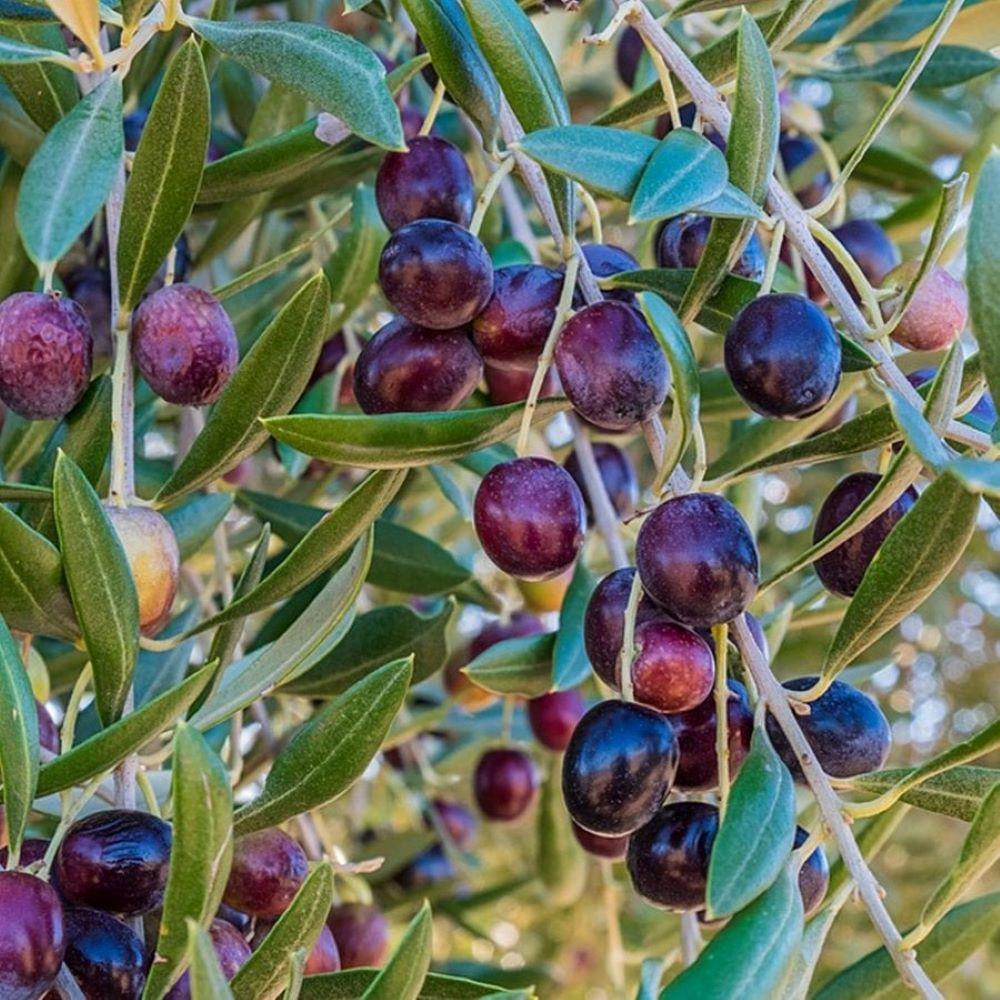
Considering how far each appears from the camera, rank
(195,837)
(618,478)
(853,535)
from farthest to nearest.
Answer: (618,478) < (853,535) < (195,837)

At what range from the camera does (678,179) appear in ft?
2.77

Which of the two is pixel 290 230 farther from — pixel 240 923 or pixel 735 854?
pixel 735 854

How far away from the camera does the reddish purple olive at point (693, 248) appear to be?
1.05m

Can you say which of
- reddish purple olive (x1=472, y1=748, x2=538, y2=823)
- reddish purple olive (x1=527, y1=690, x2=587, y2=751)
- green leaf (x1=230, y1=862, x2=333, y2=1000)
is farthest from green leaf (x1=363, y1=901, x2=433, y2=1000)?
reddish purple olive (x1=472, y1=748, x2=538, y2=823)

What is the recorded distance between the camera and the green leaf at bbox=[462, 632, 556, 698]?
4.04 ft

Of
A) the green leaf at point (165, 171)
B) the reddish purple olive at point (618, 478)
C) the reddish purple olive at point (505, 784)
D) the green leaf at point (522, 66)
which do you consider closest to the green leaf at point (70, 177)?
the green leaf at point (165, 171)

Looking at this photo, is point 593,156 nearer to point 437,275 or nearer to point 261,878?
point 437,275

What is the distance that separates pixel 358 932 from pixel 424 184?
0.82 metres

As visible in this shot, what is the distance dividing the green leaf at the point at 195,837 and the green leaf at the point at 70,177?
314 millimetres

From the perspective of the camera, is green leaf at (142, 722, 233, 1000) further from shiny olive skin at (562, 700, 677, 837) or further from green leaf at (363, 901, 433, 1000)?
shiny olive skin at (562, 700, 677, 837)

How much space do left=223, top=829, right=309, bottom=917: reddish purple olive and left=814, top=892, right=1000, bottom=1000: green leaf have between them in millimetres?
391

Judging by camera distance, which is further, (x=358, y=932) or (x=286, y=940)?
(x=358, y=932)

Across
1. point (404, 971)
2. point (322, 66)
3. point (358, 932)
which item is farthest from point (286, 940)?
point (358, 932)

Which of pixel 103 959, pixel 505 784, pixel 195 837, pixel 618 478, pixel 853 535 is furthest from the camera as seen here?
pixel 505 784
